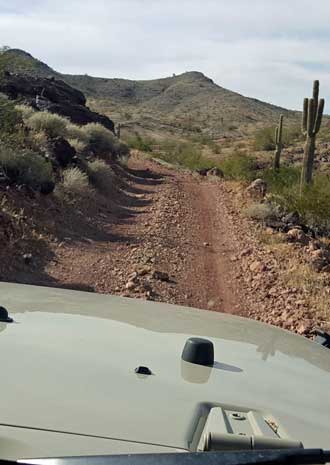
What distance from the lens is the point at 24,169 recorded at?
14.7 m

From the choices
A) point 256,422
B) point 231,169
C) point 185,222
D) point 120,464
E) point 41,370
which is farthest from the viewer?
point 231,169

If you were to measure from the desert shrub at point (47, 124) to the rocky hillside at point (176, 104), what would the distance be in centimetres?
4693

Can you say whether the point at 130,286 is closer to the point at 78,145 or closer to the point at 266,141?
the point at 78,145

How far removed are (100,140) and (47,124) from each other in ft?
24.4

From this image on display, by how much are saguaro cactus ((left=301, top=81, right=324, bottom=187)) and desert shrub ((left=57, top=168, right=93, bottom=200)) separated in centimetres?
712

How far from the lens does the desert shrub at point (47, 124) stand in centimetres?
2173

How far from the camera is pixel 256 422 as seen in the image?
188 cm

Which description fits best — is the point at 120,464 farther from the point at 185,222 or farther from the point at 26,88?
the point at 26,88

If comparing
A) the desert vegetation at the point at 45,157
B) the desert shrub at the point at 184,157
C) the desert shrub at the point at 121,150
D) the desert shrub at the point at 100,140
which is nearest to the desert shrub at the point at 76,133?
the desert vegetation at the point at 45,157

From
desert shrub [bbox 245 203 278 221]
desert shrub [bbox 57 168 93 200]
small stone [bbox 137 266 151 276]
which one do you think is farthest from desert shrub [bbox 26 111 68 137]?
small stone [bbox 137 266 151 276]

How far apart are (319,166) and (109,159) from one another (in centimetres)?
1471

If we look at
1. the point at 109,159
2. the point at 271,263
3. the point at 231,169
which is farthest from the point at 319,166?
the point at 271,263

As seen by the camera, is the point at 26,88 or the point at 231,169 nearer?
the point at 26,88

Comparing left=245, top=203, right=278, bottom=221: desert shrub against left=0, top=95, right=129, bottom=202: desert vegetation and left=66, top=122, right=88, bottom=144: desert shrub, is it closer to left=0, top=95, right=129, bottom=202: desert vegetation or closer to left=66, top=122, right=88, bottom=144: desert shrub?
left=0, top=95, right=129, bottom=202: desert vegetation
